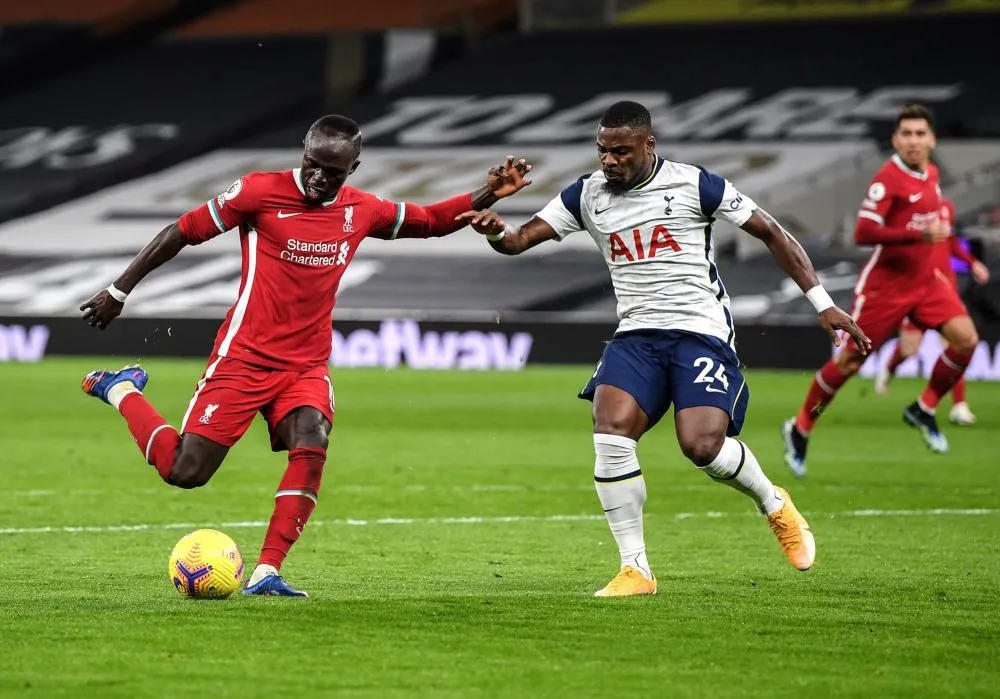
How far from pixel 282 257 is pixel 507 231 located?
38.6 inches

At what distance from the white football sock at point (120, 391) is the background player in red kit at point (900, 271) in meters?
5.61

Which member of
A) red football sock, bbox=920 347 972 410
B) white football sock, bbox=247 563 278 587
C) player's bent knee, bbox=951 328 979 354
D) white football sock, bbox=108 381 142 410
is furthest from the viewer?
red football sock, bbox=920 347 972 410

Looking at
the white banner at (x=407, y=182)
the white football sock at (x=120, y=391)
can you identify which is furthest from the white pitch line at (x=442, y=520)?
the white banner at (x=407, y=182)

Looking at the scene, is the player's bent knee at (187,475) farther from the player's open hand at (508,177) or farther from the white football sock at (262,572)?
the player's open hand at (508,177)

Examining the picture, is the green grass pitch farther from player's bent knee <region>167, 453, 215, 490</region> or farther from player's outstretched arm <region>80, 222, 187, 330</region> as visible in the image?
player's outstretched arm <region>80, 222, 187, 330</region>

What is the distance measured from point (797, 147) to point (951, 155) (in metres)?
2.64

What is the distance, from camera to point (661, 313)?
23.8 ft

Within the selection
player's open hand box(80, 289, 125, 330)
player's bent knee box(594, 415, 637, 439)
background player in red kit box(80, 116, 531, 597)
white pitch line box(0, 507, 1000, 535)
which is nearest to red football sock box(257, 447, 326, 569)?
background player in red kit box(80, 116, 531, 597)

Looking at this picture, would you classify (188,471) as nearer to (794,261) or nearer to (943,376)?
(794,261)

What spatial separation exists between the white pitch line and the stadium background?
0.31 feet

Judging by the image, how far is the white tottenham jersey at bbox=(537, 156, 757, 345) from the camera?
23.6 ft

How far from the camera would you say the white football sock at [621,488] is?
7.03m

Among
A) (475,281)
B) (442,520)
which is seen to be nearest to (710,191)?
(442,520)

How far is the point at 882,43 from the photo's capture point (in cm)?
3250
